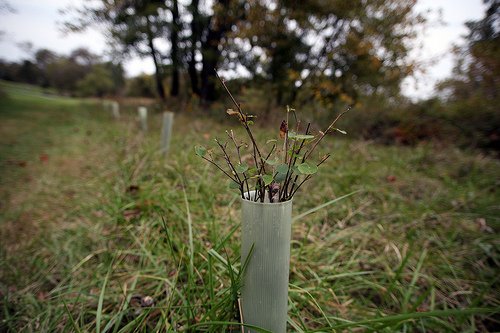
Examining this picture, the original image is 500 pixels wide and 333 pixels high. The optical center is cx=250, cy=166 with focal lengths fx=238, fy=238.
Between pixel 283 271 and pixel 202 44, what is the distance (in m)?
9.60

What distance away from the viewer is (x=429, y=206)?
2018mm

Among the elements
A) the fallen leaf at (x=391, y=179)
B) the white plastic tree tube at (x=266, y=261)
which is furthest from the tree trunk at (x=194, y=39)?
the white plastic tree tube at (x=266, y=261)

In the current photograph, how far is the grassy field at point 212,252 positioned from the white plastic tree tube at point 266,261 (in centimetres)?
9

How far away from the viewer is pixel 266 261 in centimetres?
62

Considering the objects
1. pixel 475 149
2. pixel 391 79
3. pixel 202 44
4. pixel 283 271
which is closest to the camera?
pixel 283 271

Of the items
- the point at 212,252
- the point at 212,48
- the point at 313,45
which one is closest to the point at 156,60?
the point at 212,48

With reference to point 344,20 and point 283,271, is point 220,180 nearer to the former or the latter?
point 283,271

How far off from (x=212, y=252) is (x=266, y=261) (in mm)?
277

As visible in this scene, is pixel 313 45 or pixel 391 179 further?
pixel 313 45

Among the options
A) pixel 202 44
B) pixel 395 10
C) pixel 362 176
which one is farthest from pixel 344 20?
pixel 362 176

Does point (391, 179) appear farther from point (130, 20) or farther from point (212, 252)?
point (130, 20)

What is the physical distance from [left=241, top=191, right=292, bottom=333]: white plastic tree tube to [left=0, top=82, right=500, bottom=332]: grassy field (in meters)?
0.09

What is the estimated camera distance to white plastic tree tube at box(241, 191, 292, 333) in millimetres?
591

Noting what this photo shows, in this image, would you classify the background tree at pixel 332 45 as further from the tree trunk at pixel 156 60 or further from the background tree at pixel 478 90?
the tree trunk at pixel 156 60
